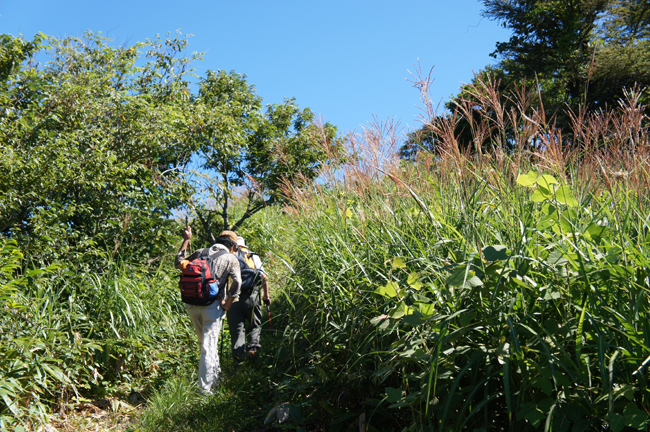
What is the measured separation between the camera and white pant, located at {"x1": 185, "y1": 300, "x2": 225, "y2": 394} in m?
4.79

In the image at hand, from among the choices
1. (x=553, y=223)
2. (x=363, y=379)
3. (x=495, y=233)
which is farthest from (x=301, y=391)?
(x=553, y=223)

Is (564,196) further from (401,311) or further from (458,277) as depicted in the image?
(401,311)

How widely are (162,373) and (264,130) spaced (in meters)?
7.64

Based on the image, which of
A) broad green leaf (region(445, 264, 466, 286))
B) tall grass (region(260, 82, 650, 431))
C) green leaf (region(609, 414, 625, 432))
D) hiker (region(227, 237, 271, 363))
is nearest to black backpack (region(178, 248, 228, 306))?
hiker (region(227, 237, 271, 363))

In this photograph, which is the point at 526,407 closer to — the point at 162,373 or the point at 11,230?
the point at 162,373

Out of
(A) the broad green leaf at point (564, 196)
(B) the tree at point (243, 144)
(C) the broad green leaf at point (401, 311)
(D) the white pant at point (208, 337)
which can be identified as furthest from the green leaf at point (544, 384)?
(B) the tree at point (243, 144)

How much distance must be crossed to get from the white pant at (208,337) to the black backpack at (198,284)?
0.43ft

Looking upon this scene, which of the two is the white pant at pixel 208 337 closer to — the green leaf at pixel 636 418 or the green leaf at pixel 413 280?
the green leaf at pixel 413 280

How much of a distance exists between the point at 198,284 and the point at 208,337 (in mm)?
614

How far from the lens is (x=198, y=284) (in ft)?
16.3

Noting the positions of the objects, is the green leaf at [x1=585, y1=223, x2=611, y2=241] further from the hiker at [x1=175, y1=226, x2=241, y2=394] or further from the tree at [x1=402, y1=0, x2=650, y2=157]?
the tree at [x1=402, y1=0, x2=650, y2=157]

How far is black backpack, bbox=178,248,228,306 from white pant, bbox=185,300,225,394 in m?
0.13

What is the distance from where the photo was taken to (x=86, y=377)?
16.0 ft

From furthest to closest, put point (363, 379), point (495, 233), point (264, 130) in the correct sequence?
1. point (264, 130)
2. point (363, 379)
3. point (495, 233)
